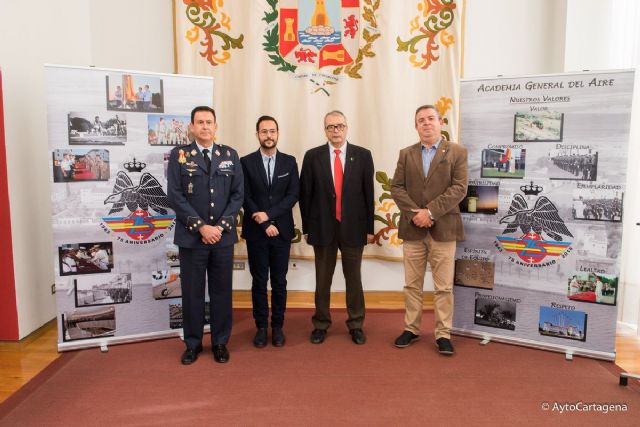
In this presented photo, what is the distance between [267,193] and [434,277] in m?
1.32

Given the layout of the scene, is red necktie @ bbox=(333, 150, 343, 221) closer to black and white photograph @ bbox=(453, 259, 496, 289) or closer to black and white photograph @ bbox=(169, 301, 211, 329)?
black and white photograph @ bbox=(453, 259, 496, 289)

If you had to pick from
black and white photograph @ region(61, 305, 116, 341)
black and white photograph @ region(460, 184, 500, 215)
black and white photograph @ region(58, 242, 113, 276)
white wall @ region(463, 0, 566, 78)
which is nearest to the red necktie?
black and white photograph @ region(460, 184, 500, 215)

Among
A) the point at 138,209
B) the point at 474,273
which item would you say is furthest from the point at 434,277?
the point at 138,209

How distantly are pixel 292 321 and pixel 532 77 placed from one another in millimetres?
2588

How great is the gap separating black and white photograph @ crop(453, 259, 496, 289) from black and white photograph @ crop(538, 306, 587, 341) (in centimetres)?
41

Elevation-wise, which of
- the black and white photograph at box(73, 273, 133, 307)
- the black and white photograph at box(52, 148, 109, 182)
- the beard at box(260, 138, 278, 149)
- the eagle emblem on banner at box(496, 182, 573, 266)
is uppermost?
the beard at box(260, 138, 278, 149)

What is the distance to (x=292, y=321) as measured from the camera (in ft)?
13.0

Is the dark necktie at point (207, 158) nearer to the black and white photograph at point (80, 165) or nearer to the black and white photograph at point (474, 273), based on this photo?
the black and white photograph at point (80, 165)

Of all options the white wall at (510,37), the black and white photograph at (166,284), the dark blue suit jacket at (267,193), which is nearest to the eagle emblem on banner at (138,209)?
the black and white photograph at (166,284)

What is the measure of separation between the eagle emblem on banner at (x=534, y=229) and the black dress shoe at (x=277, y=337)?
1.73 m

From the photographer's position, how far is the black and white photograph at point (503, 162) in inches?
132

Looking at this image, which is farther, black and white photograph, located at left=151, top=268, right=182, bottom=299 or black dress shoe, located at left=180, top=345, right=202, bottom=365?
black and white photograph, located at left=151, top=268, right=182, bottom=299

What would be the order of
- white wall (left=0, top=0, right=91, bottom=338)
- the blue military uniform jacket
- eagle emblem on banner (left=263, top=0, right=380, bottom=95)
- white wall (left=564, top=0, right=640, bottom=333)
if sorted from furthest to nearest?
eagle emblem on banner (left=263, top=0, right=380, bottom=95) < white wall (left=564, top=0, right=640, bottom=333) < white wall (left=0, top=0, right=91, bottom=338) < the blue military uniform jacket

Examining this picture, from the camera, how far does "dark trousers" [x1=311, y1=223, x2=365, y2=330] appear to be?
3424 millimetres
